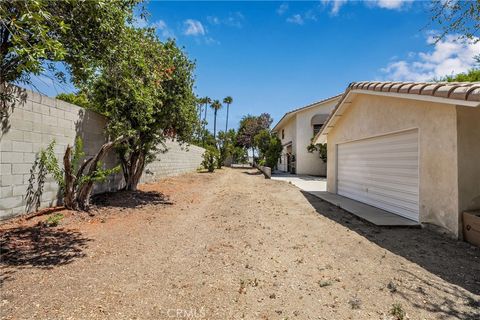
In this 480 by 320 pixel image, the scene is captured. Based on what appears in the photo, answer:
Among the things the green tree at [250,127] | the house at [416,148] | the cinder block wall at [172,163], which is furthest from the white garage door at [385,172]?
the green tree at [250,127]

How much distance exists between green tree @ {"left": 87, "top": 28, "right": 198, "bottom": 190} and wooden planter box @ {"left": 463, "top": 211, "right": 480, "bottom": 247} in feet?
23.4

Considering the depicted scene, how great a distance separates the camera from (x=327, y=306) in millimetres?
2822

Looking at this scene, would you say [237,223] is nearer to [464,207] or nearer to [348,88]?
[464,207]

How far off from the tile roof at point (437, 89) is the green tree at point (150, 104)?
5.81 metres

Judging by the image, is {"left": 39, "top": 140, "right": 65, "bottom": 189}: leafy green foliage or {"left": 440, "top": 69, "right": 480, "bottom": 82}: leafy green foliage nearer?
{"left": 39, "top": 140, "right": 65, "bottom": 189}: leafy green foliage

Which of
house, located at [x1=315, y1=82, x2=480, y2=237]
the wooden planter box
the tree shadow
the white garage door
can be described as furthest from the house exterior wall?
the wooden planter box

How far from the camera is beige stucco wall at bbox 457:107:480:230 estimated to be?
199 inches

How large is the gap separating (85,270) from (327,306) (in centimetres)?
312

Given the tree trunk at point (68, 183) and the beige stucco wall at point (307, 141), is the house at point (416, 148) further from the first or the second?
the beige stucco wall at point (307, 141)

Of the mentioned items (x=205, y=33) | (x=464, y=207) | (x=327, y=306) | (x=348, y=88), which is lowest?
(x=327, y=306)

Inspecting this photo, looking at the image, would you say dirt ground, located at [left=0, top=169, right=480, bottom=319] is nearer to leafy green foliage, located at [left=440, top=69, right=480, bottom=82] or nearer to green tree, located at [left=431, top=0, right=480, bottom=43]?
green tree, located at [left=431, top=0, right=480, bottom=43]

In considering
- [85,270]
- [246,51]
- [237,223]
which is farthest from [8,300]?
[246,51]

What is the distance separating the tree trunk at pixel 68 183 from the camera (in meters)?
6.27

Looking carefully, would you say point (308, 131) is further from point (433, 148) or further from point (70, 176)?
point (70, 176)
